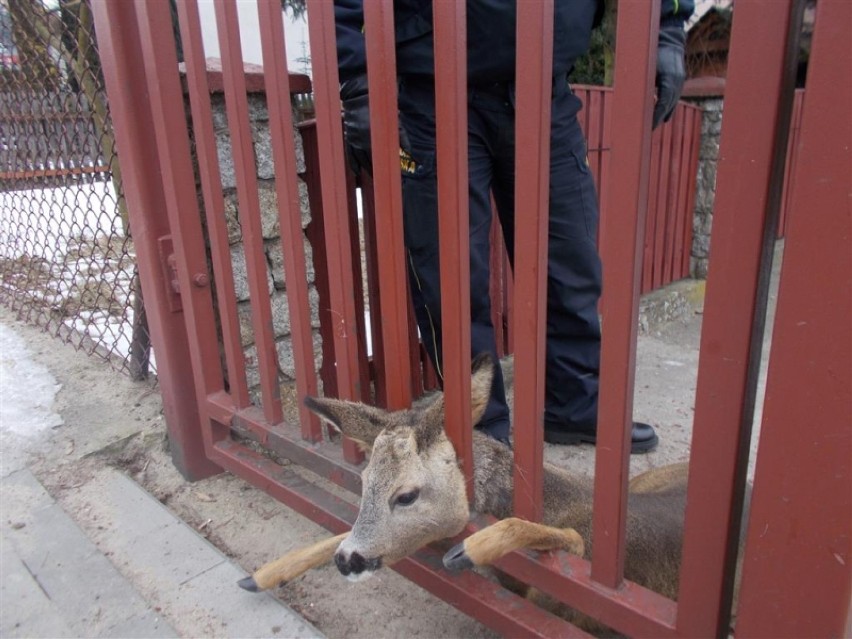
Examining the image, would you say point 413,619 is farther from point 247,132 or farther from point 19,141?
point 19,141

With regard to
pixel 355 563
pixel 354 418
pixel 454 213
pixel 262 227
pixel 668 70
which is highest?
pixel 668 70

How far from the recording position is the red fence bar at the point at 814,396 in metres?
0.89

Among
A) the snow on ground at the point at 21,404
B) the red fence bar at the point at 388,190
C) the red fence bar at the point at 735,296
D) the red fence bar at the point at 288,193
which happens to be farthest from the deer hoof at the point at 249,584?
the snow on ground at the point at 21,404

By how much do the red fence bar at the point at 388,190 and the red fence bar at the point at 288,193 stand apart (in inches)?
12.8

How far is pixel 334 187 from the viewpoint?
168 centimetres

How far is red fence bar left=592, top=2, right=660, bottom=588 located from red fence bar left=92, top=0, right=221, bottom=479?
61.8 inches

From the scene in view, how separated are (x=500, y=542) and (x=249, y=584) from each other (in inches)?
34.8

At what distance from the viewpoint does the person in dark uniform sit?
2145mm

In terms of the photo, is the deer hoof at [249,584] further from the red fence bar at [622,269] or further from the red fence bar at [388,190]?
the red fence bar at [622,269]

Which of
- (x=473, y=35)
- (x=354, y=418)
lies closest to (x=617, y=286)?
(x=354, y=418)

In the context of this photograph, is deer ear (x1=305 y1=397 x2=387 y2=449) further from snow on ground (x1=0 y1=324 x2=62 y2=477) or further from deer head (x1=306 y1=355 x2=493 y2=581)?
snow on ground (x1=0 y1=324 x2=62 y2=477)

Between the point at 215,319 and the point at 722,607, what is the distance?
197cm

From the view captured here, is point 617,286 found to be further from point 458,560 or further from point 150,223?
point 150,223

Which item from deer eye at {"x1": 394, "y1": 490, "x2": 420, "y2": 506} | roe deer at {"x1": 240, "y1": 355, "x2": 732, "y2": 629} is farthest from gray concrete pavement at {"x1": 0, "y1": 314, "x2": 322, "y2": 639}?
deer eye at {"x1": 394, "y1": 490, "x2": 420, "y2": 506}
